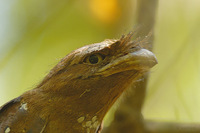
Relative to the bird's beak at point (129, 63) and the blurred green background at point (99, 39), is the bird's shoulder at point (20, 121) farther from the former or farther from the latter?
the blurred green background at point (99, 39)

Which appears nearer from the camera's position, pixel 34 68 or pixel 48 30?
pixel 34 68

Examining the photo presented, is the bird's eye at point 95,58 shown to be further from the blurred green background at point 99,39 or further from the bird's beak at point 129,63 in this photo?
the blurred green background at point 99,39

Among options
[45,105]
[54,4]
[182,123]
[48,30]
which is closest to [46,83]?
[45,105]

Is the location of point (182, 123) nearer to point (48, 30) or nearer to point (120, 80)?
point (120, 80)

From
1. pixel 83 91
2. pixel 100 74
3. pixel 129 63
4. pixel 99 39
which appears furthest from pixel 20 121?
pixel 99 39

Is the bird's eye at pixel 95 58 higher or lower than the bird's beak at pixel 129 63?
higher

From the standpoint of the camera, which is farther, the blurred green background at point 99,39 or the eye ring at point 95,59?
the blurred green background at point 99,39

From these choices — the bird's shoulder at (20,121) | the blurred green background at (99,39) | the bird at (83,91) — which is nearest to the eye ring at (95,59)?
the bird at (83,91)
